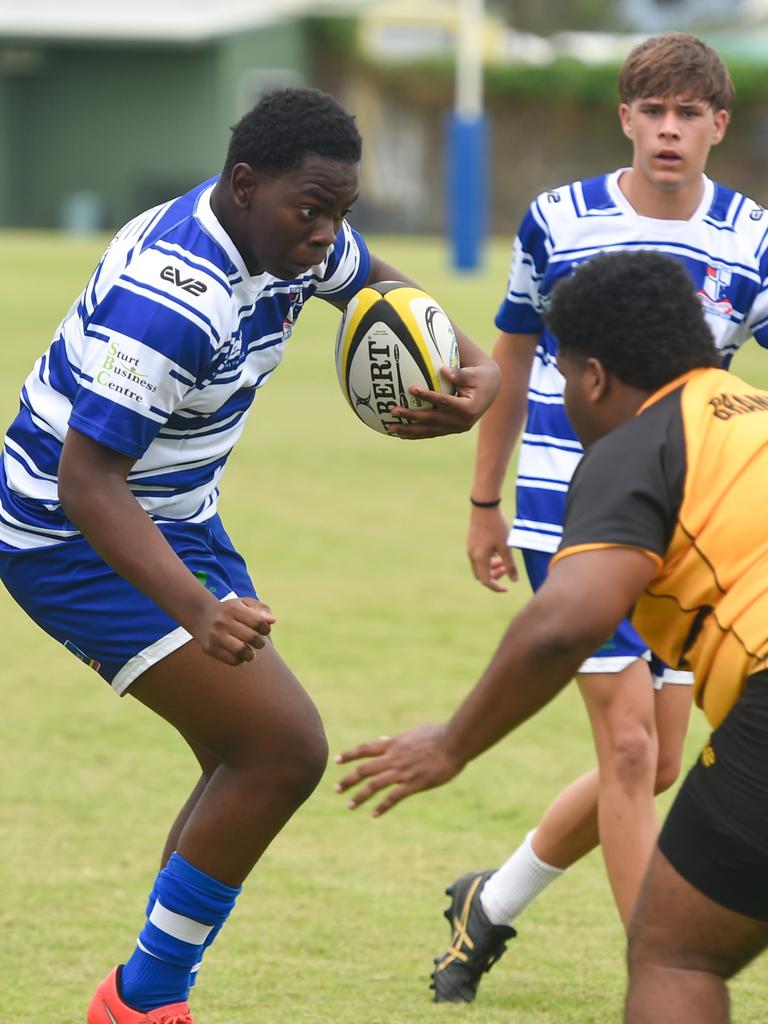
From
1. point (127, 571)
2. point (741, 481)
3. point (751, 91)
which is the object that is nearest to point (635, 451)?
point (741, 481)

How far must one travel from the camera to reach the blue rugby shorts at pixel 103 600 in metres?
4.13

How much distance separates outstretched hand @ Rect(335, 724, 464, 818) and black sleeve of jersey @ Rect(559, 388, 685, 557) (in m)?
0.46

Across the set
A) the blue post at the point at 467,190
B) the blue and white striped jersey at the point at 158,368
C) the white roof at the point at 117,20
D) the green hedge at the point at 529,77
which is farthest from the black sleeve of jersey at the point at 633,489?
the green hedge at the point at 529,77

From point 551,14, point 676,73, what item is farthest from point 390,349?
point 551,14

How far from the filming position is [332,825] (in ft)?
20.4

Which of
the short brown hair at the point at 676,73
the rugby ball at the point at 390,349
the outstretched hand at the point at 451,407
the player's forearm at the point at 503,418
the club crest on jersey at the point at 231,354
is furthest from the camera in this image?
the player's forearm at the point at 503,418

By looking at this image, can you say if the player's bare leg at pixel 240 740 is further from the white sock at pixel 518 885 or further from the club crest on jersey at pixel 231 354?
the white sock at pixel 518 885

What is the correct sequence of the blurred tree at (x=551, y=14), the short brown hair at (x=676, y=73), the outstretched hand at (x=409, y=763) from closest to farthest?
the outstretched hand at (x=409, y=763) < the short brown hair at (x=676, y=73) < the blurred tree at (x=551, y=14)

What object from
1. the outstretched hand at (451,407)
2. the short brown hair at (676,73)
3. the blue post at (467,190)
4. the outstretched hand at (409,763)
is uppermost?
the short brown hair at (676,73)

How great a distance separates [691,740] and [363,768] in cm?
415

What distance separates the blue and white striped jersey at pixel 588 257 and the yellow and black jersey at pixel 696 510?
1.51 m

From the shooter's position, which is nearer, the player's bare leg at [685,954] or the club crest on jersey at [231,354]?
the player's bare leg at [685,954]

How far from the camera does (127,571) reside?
3.81m

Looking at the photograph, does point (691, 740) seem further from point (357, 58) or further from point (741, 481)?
point (357, 58)
